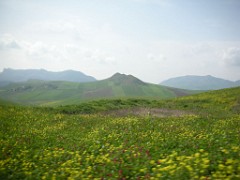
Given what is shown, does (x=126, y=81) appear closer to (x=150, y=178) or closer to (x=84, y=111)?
(x=84, y=111)

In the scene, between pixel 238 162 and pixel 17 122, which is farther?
pixel 17 122

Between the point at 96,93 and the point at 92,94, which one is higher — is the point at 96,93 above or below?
above

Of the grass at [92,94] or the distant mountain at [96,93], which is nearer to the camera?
the grass at [92,94]

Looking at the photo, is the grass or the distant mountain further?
the distant mountain

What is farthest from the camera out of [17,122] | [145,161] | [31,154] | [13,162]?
[17,122]

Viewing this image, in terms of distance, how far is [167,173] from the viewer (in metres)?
6.88

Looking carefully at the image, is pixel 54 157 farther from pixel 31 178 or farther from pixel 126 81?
pixel 126 81

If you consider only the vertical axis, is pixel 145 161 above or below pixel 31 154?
above

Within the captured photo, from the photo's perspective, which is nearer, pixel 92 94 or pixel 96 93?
pixel 92 94

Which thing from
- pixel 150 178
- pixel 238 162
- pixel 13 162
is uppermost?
pixel 238 162

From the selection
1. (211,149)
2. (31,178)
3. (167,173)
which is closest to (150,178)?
(167,173)

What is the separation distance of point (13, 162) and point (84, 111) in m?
22.0

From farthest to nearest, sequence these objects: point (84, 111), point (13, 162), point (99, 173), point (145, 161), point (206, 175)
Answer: point (84, 111), point (13, 162), point (145, 161), point (99, 173), point (206, 175)

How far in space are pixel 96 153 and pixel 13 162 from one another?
405cm
